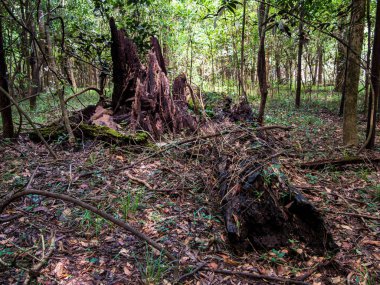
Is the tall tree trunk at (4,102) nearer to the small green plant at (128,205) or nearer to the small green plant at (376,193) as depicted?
the small green plant at (128,205)

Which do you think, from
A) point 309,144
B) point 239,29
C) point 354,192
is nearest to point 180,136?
point 309,144

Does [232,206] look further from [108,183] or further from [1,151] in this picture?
[1,151]

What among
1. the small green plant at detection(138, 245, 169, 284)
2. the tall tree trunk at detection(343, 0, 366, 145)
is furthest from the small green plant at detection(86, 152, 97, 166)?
the tall tree trunk at detection(343, 0, 366, 145)

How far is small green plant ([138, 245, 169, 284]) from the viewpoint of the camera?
2336 mm

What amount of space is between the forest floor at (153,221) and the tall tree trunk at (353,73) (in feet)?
4.50

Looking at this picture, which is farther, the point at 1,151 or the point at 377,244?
the point at 1,151

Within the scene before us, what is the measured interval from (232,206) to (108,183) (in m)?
1.73

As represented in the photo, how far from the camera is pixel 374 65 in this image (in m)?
5.23

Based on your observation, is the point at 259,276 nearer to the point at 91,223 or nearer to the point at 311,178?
the point at 91,223

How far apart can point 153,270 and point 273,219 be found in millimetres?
1210

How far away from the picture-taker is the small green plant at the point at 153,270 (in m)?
2.34

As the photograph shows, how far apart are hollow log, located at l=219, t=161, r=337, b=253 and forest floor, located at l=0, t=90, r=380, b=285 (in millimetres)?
113

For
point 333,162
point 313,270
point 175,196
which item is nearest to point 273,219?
point 313,270

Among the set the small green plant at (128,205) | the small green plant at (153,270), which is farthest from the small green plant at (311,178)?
the small green plant at (153,270)
